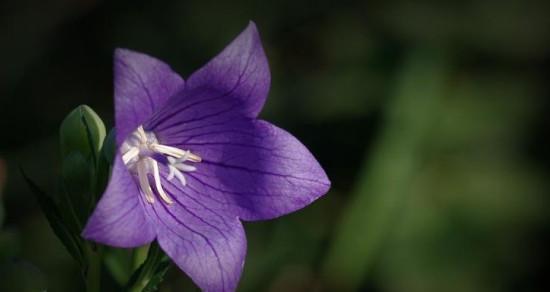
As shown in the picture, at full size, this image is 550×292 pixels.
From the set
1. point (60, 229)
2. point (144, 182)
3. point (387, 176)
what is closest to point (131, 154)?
point (144, 182)

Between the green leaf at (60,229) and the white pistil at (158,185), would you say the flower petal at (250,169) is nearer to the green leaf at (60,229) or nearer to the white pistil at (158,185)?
the white pistil at (158,185)

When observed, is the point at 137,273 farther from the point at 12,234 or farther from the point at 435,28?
the point at 435,28

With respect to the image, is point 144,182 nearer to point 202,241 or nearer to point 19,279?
point 202,241

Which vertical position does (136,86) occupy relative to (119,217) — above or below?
above

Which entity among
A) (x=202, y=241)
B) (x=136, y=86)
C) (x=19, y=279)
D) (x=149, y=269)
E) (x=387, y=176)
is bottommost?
(x=19, y=279)

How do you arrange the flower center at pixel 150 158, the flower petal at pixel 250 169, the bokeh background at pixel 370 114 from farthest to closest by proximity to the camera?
1. the bokeh background at pixel 370 114
2. the flower center at pixel 150 158
3. the flower petal at pixel 250 169

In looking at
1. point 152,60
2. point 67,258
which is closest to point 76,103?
point 67,258

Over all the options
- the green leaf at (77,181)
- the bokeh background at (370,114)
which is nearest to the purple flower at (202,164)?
the green leaf at (77,181)
